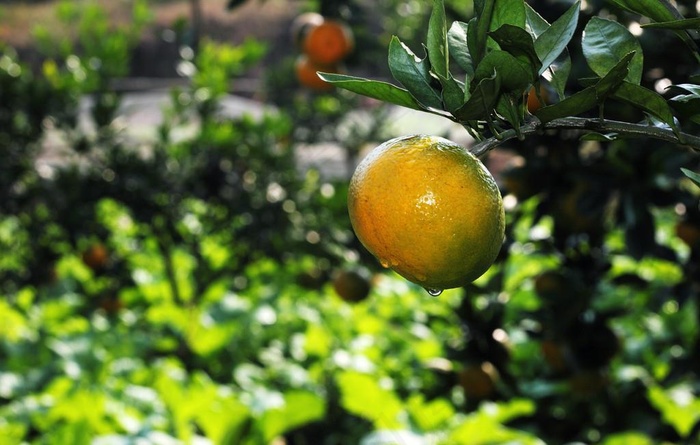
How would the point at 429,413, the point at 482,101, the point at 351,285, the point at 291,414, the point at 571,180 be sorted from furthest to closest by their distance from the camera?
the point at 429,413 < the point at 291,414 < the point at 351,285 < the point at 571,180 < the point at 482,101

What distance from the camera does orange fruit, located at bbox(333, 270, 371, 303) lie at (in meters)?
1.92

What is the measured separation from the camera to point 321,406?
2.09 meters

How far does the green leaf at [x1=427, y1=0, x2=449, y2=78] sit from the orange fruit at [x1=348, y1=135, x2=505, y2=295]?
44mm

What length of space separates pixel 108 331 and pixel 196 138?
786 mm

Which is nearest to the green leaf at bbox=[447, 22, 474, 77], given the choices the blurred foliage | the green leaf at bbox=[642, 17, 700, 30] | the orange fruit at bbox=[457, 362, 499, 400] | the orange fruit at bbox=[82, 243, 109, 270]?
the green leaf at bbox=[642, 17, 700, 30]

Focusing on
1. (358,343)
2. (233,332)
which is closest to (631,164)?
(358,343)

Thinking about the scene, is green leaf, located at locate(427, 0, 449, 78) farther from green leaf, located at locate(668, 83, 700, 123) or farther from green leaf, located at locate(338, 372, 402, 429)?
green leaf, located at locate(338, 372, 402, 429)

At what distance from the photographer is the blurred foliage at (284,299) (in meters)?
1.42

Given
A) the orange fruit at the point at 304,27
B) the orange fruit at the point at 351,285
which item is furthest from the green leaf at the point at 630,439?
the orange fruit at the point at 304,27

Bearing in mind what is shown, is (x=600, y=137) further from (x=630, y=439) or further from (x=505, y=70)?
(x=630, y=439)

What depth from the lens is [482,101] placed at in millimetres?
453

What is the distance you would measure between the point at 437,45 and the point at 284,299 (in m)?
2.83

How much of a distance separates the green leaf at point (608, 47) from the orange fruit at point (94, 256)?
87.5 inches

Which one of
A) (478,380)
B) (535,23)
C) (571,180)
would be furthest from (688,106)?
(478,380)
